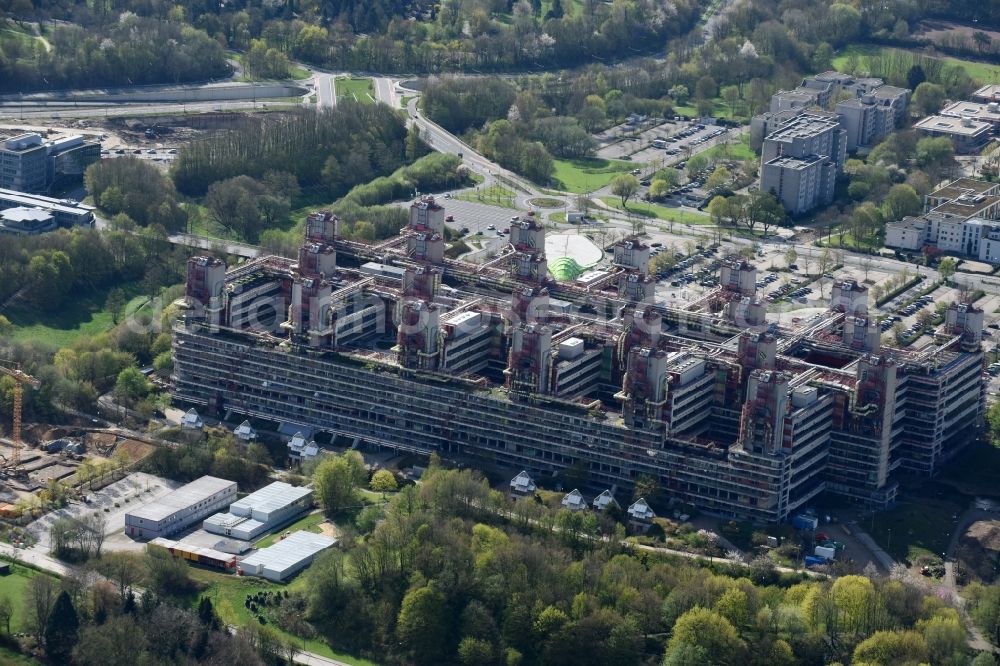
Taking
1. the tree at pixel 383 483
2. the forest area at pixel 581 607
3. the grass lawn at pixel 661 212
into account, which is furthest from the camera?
the grass lawn at pixel 661 212

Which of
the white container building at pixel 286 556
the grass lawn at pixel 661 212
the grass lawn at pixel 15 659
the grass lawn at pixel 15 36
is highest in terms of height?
the grass lawn at pixel 15 36

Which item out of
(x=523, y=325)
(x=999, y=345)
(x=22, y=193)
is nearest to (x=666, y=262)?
(x=999, y=345)

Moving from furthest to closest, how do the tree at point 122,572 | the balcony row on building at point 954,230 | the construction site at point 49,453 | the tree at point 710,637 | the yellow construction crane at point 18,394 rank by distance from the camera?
the balcony row on building at point 954,230
the yellow construction crane at point 18,394
the construction site at point 49,453
the tree at point 122,572
the tree at point 710,637

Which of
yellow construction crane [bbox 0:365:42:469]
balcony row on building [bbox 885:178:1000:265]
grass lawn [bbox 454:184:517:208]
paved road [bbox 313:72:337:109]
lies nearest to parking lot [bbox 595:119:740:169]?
grass lawn [bbox 454:184:517:208]

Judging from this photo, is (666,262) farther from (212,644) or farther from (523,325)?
(212,644)

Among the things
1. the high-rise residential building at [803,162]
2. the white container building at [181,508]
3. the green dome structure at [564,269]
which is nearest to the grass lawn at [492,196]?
the green dome structure at [564,269]

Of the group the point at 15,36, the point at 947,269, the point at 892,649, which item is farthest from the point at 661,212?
the point at 892,649

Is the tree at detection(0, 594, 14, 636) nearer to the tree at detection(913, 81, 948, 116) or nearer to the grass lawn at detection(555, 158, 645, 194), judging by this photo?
the grass lawn at detection(555, 158, 645, 194)

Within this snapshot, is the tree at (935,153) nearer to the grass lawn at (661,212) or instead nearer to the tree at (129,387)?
the grass lawn at (661,212)

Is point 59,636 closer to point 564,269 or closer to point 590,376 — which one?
point 590,376
